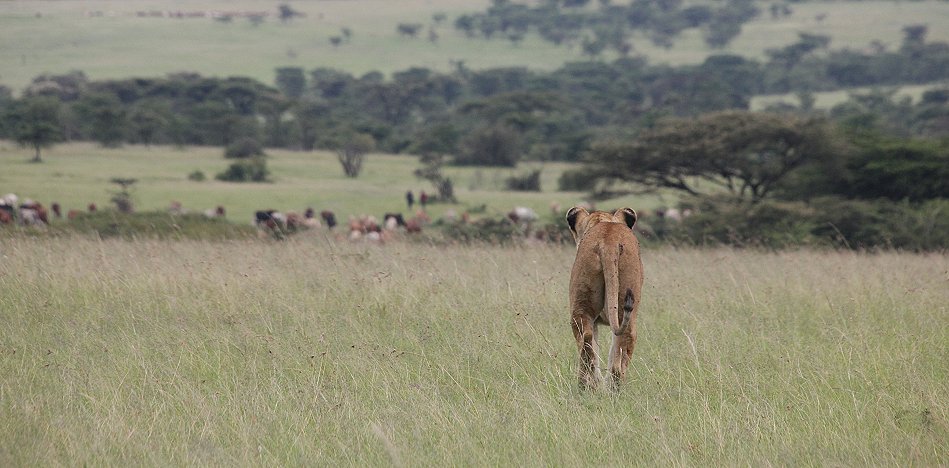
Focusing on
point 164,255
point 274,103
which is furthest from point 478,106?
point 164,255

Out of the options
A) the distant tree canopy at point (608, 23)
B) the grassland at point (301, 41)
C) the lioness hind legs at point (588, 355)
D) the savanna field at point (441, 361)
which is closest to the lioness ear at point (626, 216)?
the lioness hind legs at point (588, 355)

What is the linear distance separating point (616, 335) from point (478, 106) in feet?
155

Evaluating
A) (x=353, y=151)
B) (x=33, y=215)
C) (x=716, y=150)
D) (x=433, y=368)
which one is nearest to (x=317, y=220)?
(x=33, y=215)

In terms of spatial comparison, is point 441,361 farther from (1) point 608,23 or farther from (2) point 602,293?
(1) point 608,23

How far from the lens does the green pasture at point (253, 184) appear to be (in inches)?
1091

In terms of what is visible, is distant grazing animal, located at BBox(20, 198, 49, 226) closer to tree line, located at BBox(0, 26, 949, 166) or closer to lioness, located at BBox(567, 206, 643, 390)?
tree line, located at BBox(0, 26, 949, 166)

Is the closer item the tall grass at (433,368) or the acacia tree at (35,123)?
the tall grass at (433,368)

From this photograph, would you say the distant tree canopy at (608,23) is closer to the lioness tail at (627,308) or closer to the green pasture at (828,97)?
the green pasture at (828,97)

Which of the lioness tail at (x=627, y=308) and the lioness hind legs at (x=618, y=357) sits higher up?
the lioness tail at (x=627, y=308)

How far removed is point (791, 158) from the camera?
74.4 feet

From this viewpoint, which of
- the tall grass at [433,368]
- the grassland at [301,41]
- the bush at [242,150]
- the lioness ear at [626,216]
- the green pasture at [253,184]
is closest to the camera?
the tall grass at [433,368]

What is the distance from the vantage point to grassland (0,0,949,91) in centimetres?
9575

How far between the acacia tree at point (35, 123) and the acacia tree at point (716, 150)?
2180cm

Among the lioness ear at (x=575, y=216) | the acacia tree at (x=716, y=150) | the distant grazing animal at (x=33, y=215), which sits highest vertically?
the lioness ear at (x=575, y=216)
